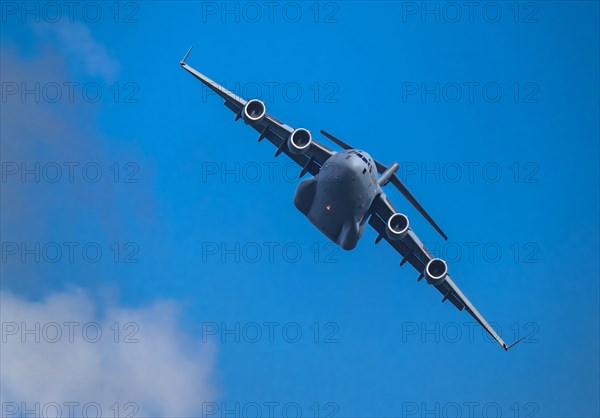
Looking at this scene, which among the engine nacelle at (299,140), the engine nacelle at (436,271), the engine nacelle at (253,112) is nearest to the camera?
the engine nacelle at (299,140)

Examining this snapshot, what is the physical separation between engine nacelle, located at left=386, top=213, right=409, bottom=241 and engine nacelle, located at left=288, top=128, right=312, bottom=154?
5152 mm

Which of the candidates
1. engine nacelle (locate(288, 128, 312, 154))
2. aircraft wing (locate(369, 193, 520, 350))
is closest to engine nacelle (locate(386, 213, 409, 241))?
aircraft wing (locate(369, 193, 520, 350))

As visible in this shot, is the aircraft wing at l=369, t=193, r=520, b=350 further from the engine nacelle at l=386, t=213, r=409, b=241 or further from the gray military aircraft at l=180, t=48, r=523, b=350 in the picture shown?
the engine nacelle at l=386, t=213, r=409, b=241

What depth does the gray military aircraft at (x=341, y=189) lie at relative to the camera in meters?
39.1

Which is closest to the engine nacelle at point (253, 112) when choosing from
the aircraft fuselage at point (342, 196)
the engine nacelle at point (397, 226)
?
the aircraft fuselage at point (342, 196)

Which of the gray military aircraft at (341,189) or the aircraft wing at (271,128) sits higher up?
the aircraft wing at (271,128)

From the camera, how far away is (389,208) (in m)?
42.8

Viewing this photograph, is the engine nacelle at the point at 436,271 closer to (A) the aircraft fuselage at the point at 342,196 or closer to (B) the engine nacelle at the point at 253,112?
(A) the aircraft fuselage at the point at 342,196

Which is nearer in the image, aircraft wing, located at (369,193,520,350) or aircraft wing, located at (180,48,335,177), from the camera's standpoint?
aircraft wing, located at (180,48,335,177)

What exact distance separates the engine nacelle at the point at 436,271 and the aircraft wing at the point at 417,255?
1.15m

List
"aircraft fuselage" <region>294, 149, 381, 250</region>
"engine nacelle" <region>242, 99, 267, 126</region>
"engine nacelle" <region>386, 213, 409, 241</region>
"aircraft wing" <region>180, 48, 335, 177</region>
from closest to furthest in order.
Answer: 1. "aircraft fuselage" <region>294, 149, 381, 250</region>
2. "engine nacelle" <region>242, 99, 267, 126</region>
3. "engine nacelle" <region>386, 213, 409, 241</region>
4. "aircraft wing" <region>180, 48, 335, 177</region>

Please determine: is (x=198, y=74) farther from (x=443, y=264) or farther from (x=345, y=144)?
(x=443, y=264)

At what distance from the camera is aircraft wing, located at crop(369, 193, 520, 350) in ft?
143

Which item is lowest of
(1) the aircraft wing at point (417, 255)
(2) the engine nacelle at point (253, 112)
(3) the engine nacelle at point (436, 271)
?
(3) the engine nacelle at point (436, 271)
